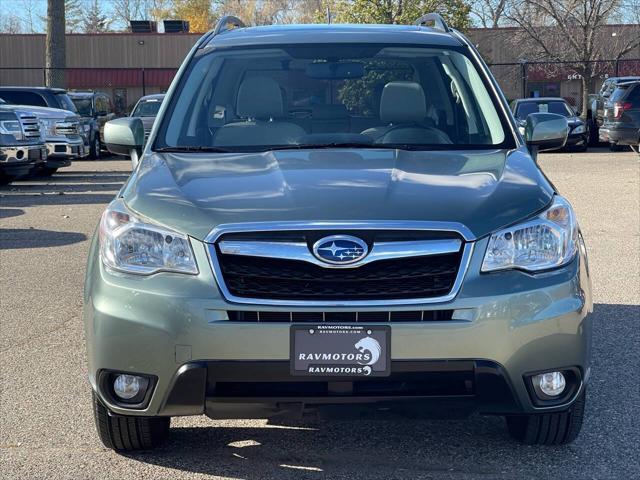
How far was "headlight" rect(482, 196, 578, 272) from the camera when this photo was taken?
3.76 meters

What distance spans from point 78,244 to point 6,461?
6.67 meters

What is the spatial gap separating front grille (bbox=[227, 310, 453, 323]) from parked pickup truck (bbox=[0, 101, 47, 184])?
14225mm

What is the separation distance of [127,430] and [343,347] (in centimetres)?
109

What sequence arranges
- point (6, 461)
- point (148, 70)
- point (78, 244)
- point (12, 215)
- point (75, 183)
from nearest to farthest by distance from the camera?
point (6, 461), point (78, 244), point (12, 215), point (75, 183), point (148, 70)

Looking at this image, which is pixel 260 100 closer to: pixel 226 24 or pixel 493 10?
pixel 226 24

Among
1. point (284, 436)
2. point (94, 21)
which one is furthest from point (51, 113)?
point (94, 21)

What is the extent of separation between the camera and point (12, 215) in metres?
13.8

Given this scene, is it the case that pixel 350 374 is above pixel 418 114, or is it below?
below

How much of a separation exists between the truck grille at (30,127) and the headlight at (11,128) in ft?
0.35

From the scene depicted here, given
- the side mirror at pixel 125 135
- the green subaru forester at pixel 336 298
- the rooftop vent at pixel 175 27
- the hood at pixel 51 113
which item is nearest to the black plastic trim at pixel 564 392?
the green subaru forester at pixel 336 298

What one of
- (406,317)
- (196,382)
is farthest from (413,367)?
(196,382)

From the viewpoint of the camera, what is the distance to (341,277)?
12.1 feet

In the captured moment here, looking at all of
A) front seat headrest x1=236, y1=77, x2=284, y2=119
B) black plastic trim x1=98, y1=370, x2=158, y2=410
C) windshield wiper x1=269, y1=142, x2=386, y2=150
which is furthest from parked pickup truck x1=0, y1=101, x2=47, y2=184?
black plastic trim x1=98, y1=370, x2=158, y2=410

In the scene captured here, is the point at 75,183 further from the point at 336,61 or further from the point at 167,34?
the point at 167,34
